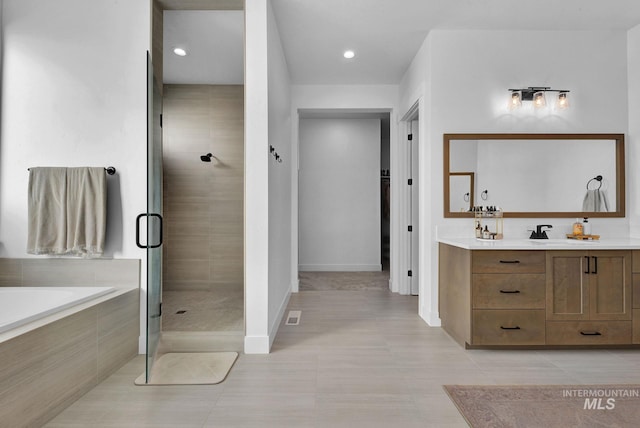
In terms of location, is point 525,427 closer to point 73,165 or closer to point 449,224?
point 449,224

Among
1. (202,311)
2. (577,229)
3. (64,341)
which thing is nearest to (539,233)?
(577,229)

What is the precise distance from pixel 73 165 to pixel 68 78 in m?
0.65

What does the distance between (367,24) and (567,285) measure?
273 centimetres

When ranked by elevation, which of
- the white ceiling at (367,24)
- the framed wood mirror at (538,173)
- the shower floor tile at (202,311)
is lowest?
the shower floor tile at (202,311)

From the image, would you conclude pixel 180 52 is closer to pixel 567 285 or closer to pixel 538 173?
pixel 538 173

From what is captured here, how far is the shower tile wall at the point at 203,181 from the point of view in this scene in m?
4.28

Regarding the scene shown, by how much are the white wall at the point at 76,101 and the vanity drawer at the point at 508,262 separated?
8.22 ft

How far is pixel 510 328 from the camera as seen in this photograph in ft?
8.64

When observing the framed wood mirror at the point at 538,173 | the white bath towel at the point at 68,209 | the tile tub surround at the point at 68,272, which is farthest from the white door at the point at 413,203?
the white bath towel at the point at 68,209

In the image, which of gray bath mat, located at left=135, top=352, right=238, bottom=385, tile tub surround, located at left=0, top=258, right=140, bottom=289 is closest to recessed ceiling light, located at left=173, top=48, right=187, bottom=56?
tile tub surround, located at left=0, top=258, right=140, bottom=289

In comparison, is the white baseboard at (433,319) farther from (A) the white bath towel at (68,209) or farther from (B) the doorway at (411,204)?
(A) the white bath towel at (68,209)

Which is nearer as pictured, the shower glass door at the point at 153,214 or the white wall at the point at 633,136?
the shower glass door at the point at 153,214

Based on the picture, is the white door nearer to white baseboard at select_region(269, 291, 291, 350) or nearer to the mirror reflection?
the mirror reflection

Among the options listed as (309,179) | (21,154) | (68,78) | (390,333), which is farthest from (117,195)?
(309,179)
